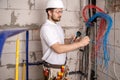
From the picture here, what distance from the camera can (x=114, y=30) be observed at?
2.04 meters

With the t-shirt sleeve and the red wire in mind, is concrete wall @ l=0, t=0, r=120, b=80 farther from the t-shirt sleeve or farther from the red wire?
the t-shirt sleeve

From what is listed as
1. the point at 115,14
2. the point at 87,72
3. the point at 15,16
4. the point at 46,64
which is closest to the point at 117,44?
the point at 115,14

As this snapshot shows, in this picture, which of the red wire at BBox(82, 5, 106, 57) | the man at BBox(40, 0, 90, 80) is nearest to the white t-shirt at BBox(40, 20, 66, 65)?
the man at BBox(40, 0, 90, 80)

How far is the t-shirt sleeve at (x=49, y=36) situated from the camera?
1.80 m

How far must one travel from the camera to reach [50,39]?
1.80 metres

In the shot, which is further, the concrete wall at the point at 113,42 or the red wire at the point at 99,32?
the red wire at the point at 99,32

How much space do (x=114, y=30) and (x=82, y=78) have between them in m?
0.93

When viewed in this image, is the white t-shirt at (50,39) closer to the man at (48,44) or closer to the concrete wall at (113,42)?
the man at (48,44)

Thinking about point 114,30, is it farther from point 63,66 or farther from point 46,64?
point 46,64

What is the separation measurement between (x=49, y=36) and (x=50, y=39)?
1.4 inches

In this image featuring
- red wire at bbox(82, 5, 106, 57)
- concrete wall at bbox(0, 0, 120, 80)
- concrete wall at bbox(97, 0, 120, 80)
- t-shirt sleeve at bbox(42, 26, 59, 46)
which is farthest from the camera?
concrete wall at bbox(0, 0, 120, 80)

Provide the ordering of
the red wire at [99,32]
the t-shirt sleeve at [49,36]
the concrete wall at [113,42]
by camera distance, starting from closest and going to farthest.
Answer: the t-shirt sleeve at [49,36], the concrete wall at [113,42], the red wire at [99,32]

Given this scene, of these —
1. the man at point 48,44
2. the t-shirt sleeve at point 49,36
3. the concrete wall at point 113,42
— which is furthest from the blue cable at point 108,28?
the t-shirt sleeve at point 49,36

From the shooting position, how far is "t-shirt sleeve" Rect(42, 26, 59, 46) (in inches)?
70.8
